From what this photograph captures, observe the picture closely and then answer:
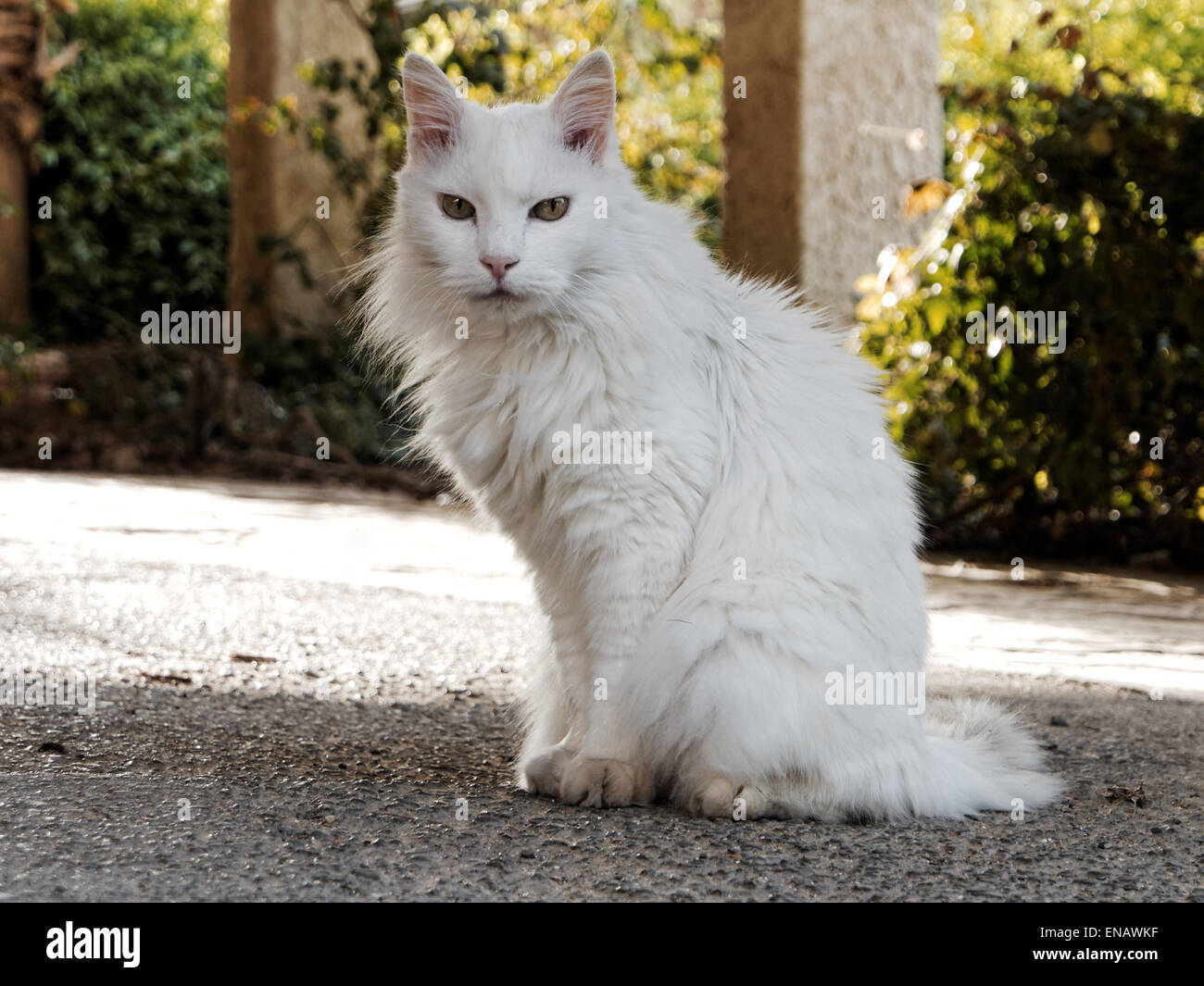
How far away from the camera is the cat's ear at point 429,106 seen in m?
3.02

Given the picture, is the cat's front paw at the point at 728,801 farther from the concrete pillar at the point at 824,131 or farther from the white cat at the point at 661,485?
the concrete pillar at the point at 824,131

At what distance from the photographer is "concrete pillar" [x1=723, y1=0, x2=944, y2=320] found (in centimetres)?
666

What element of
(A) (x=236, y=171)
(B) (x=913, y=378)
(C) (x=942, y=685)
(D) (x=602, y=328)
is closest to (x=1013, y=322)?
(B) (x=913, y=378)

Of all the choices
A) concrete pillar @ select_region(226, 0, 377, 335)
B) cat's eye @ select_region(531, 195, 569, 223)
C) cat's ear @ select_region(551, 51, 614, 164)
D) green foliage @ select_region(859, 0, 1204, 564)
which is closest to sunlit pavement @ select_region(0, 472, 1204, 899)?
green foliage @ select_region(859, 0, 1204, 564)

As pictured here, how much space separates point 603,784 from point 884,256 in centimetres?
397

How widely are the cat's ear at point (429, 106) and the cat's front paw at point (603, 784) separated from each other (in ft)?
4.64

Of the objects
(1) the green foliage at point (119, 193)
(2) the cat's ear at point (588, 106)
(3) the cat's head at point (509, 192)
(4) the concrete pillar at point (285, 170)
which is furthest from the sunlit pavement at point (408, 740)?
(1) the green foliage at point (119, 193)

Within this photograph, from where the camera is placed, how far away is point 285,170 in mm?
10320

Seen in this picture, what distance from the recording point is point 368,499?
852cm

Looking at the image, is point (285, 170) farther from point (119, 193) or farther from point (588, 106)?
point (588, 106)

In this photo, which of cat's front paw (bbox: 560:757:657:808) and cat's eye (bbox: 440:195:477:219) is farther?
cat's eye (bbox: 440:195:477:219)

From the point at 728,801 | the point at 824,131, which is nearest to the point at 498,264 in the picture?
the point at 728,801

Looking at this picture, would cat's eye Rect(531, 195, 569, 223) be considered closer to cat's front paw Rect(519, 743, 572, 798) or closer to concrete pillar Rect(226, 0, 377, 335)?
cat's front paw Rect(519, 743, 572, 798)

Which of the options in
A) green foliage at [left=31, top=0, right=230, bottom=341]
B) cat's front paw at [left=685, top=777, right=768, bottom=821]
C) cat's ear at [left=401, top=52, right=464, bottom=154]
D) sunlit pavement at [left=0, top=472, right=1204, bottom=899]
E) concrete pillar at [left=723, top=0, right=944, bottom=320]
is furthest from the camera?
green foliage at [left=31, top=0, right=230, bottom=341]
